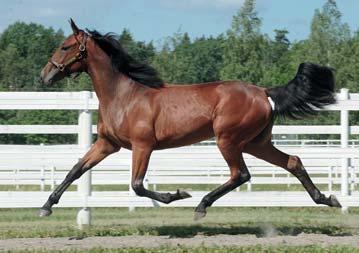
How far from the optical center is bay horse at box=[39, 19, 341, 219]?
365 inches

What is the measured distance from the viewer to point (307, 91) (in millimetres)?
9609

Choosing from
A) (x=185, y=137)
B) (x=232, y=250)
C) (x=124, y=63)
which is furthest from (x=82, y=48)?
(x=232, y=250)

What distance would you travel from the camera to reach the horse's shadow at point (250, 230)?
9.41m

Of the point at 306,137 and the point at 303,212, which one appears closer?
the point at 303,212

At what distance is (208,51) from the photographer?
9269cm

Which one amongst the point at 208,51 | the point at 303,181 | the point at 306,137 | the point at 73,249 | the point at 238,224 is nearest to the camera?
A: the point at 73,249

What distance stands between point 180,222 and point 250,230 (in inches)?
54.7

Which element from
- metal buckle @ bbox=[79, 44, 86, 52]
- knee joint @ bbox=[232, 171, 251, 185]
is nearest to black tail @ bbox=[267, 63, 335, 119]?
knee joint @ bbox=[232, 171, 251, 185]

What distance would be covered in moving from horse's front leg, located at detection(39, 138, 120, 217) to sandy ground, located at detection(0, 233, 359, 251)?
61 cm

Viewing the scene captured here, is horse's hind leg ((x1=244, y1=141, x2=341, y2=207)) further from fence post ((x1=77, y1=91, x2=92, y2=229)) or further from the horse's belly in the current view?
fence post ((x1=77, y1=91, x2=92, y2=229))

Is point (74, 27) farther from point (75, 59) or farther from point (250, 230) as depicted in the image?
point (250, 230)

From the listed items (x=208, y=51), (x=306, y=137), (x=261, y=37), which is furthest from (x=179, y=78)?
(x=208, y=51)

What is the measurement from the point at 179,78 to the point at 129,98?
37.0 meters

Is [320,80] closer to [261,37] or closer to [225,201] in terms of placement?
[225,201]
